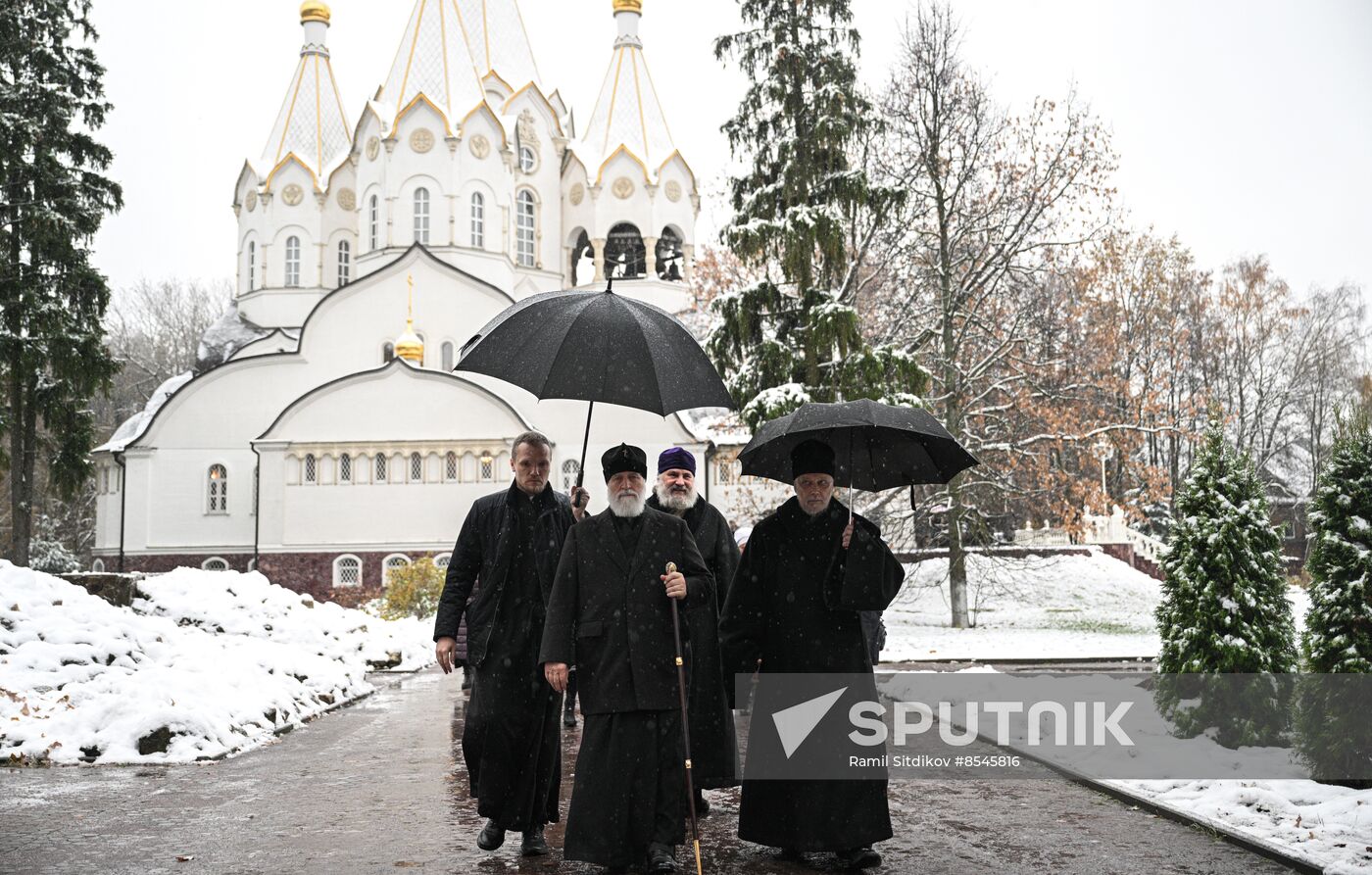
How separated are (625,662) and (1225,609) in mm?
4959

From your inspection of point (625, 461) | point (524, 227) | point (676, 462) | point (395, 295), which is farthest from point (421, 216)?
point (625, 461)

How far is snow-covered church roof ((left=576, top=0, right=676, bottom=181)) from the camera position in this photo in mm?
41469

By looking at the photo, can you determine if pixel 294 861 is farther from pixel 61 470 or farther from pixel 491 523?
pixel 61 470

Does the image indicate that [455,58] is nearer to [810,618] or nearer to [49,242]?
[49,242]

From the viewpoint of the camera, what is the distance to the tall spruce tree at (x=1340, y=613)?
22.7 ft

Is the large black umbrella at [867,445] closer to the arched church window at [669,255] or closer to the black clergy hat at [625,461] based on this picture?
the black clergy hat at [625,461]

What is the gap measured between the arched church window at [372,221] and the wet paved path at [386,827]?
105ft

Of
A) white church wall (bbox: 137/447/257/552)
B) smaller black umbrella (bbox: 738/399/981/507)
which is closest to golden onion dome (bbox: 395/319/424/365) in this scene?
white church wall (bbox: 137/447/257/552)

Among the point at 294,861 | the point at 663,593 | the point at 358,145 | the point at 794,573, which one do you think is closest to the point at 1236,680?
the point at 794,573

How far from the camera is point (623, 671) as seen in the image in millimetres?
5594

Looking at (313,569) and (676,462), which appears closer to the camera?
(676,462)

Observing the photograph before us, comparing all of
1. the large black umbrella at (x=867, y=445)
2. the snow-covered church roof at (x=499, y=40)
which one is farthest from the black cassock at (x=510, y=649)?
the snow-covered church roof at (x=499, y=40)

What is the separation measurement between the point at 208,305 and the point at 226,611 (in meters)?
49.1

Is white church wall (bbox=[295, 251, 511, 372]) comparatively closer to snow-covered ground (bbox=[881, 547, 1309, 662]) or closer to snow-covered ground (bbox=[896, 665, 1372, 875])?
snow-covered ground (bbox=[881, 547, 1309, 662])
